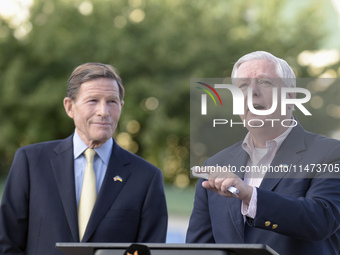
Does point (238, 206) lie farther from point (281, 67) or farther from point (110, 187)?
point (110, 187)

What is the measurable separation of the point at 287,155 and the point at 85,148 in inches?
51.5

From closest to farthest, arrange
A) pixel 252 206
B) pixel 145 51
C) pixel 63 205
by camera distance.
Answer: pixel 252 206, pixel 63 205, pixel 145 51

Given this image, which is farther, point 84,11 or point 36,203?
point 84,11

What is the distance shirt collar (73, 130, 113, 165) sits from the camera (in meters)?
3.47

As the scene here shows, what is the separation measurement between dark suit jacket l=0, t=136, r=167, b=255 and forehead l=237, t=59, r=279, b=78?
37.9 inches

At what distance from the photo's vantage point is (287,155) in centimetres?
283

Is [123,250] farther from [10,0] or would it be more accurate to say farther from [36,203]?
[10,0]

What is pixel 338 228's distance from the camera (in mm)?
2746

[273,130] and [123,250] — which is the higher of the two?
[273,130]

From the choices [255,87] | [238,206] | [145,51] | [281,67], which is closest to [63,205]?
[238,206]

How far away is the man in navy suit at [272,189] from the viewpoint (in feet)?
8.10

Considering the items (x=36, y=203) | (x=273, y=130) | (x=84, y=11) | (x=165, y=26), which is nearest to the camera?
(x=273, y=130)

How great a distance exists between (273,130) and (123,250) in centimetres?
123

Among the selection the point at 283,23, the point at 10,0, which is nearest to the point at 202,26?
the point at 283,23
